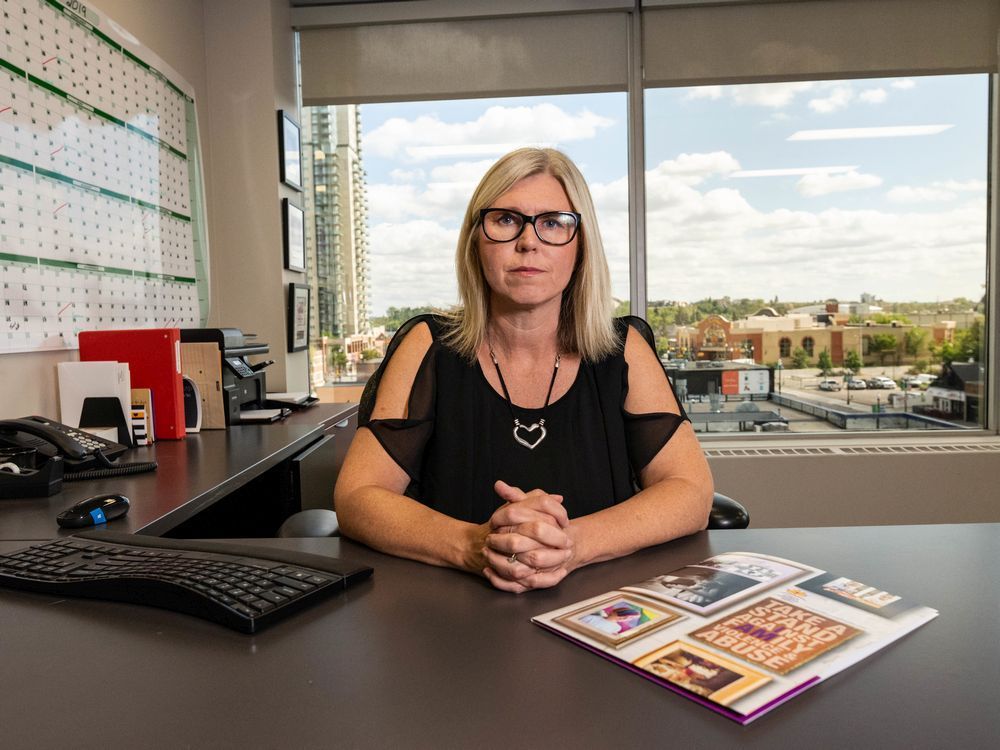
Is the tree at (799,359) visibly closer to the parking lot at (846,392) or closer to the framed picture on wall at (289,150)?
the parking lot at (846,392)

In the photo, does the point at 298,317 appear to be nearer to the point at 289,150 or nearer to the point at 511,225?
the point at 289,150

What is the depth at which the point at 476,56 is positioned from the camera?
363cm

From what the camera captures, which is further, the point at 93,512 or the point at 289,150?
the point at 289,150

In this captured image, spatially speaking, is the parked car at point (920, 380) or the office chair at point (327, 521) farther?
the parked car at point (920, 380)

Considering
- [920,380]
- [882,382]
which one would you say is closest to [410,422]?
[882,382]

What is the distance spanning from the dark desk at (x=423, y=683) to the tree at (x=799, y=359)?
2.95 metres

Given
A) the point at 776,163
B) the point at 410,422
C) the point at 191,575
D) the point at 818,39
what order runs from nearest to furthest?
the point at 191,575 < the point at 410,422 < the point at 818,39 < the point at 776,163

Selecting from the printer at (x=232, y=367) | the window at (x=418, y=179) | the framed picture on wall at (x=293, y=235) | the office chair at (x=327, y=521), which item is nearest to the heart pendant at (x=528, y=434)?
A: the office chair at (x=327, y=521)

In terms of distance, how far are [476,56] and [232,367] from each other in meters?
2.00

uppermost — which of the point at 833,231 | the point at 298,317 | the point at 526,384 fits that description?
the point at 833,231

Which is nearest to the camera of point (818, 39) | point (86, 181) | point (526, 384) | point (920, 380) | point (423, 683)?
point (423, 683)

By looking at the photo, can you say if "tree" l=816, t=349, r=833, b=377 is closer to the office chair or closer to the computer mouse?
the office chair

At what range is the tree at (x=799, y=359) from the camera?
3.72m

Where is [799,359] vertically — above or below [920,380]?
above
